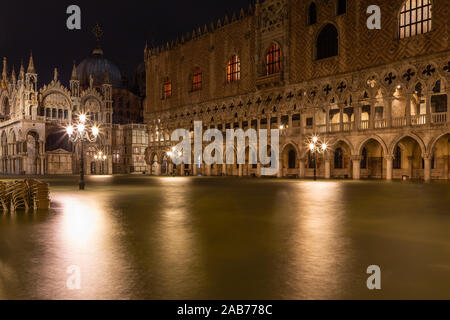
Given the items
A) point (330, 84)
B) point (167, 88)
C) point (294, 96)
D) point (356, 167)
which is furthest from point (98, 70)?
point (356, 167)

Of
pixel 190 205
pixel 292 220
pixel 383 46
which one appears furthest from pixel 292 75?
pixel 292 220

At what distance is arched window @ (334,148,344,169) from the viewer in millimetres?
42794

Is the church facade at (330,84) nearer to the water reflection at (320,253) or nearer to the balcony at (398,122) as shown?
the balcony at (398,122)

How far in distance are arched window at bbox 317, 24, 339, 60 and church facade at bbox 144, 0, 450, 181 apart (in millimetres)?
108

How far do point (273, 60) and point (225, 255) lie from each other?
42286 millimetres

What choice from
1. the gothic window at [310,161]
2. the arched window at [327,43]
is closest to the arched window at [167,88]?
the gothic window at [310,161]

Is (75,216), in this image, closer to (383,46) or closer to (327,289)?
(327,289)

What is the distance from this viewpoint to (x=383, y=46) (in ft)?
114

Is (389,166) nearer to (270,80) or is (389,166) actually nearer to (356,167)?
(356,167)

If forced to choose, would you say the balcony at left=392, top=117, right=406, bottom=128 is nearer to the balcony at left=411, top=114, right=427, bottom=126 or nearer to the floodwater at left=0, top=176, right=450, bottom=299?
the balcony at left=411, top=114, right=427, bottom=126

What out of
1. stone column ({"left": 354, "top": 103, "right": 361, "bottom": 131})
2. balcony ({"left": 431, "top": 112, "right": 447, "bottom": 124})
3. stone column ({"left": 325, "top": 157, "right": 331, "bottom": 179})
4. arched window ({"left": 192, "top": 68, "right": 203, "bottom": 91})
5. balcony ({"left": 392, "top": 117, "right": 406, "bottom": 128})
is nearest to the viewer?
balcony ({"left": 431, "top": 112, "right": 447, "bottom": 124})

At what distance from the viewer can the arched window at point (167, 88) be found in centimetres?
6050

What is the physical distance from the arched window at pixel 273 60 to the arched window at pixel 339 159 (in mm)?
12050

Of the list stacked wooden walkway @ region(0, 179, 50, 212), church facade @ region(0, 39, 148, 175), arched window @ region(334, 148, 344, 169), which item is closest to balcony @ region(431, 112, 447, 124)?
arched window @ region(334, 148, 344, 169)
